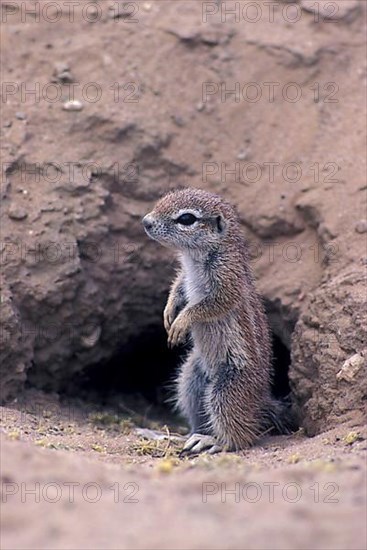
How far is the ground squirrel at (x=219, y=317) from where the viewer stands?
21.6ft

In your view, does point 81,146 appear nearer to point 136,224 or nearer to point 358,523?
point 136,224

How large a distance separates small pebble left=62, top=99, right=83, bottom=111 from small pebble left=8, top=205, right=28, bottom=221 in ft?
3.35

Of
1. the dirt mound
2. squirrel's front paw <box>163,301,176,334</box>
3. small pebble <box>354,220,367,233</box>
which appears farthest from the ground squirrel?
small pebble <box>354,220,367,233</box>

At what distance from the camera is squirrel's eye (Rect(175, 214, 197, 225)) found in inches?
261

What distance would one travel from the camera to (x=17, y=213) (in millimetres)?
7195

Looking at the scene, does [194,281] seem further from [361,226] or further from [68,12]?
[68,12]

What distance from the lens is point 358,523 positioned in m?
3.53

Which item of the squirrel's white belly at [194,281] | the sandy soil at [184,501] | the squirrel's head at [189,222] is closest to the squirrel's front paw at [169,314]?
the squirrel's white belly at [194,281]

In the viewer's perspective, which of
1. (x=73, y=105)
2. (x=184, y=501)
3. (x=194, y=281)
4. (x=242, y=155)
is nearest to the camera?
(x=184, y=501)

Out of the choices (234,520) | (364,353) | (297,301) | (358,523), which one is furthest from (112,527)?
(297,301)

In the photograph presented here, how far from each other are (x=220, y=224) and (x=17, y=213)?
164 cm

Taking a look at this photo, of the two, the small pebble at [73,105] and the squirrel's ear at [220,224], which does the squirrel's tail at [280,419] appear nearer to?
the squirrel's ear at [220,224]

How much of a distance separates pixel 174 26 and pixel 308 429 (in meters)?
3.72

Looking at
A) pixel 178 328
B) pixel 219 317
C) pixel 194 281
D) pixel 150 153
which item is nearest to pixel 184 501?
pixel 178 328
